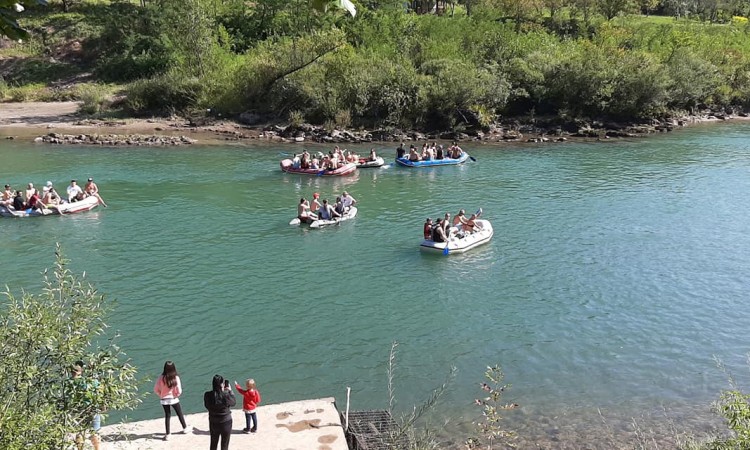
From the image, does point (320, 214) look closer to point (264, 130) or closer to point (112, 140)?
point (112, 140)

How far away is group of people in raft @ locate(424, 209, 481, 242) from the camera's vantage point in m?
23.2

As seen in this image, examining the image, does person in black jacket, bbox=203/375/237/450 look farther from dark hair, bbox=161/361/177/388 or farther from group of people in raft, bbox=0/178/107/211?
group of people in raft, bbox=0/178/107/211

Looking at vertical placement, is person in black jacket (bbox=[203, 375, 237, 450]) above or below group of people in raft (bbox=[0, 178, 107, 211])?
below

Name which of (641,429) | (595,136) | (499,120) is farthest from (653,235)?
(499,120)

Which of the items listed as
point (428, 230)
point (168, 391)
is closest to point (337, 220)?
point (428, 230)

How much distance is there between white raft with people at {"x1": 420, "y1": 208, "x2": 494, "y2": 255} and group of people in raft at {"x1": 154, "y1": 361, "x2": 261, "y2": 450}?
12069 millimetres

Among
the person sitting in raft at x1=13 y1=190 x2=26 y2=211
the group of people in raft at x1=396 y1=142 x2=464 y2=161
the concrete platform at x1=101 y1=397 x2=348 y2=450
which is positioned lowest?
the concrete platform at x1=101 y1=397 x2=348 y2=450

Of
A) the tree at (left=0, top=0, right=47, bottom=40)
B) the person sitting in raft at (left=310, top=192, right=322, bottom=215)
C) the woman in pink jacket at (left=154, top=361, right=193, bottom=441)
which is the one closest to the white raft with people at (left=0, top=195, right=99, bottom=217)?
the person sitting in raft at (left=310, top=192, right=322, bottom=215)

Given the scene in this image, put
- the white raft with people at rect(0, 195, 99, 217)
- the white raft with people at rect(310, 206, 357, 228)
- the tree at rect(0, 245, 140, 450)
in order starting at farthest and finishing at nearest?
the white raft with people at rect(0, 195, 99, 217) < the white raft with people at rect(310, 206, 357, 228) < the tree at rect(0, 245, 140, 450)

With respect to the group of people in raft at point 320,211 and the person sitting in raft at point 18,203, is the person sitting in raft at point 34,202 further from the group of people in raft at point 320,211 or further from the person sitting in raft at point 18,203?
the group of people in raft at point 320,211

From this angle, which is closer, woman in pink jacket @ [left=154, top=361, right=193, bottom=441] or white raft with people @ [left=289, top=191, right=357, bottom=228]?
woman in pink jacket @ [left=154, top=361, right=193, bottom=441]

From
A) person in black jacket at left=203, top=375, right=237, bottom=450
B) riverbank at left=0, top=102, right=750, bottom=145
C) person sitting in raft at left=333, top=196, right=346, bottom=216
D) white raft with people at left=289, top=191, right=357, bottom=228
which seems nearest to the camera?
person in black jacket at left=203, top=375, right=237, bottom=450

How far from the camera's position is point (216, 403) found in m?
10.9

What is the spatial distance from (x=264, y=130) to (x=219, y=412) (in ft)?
129
